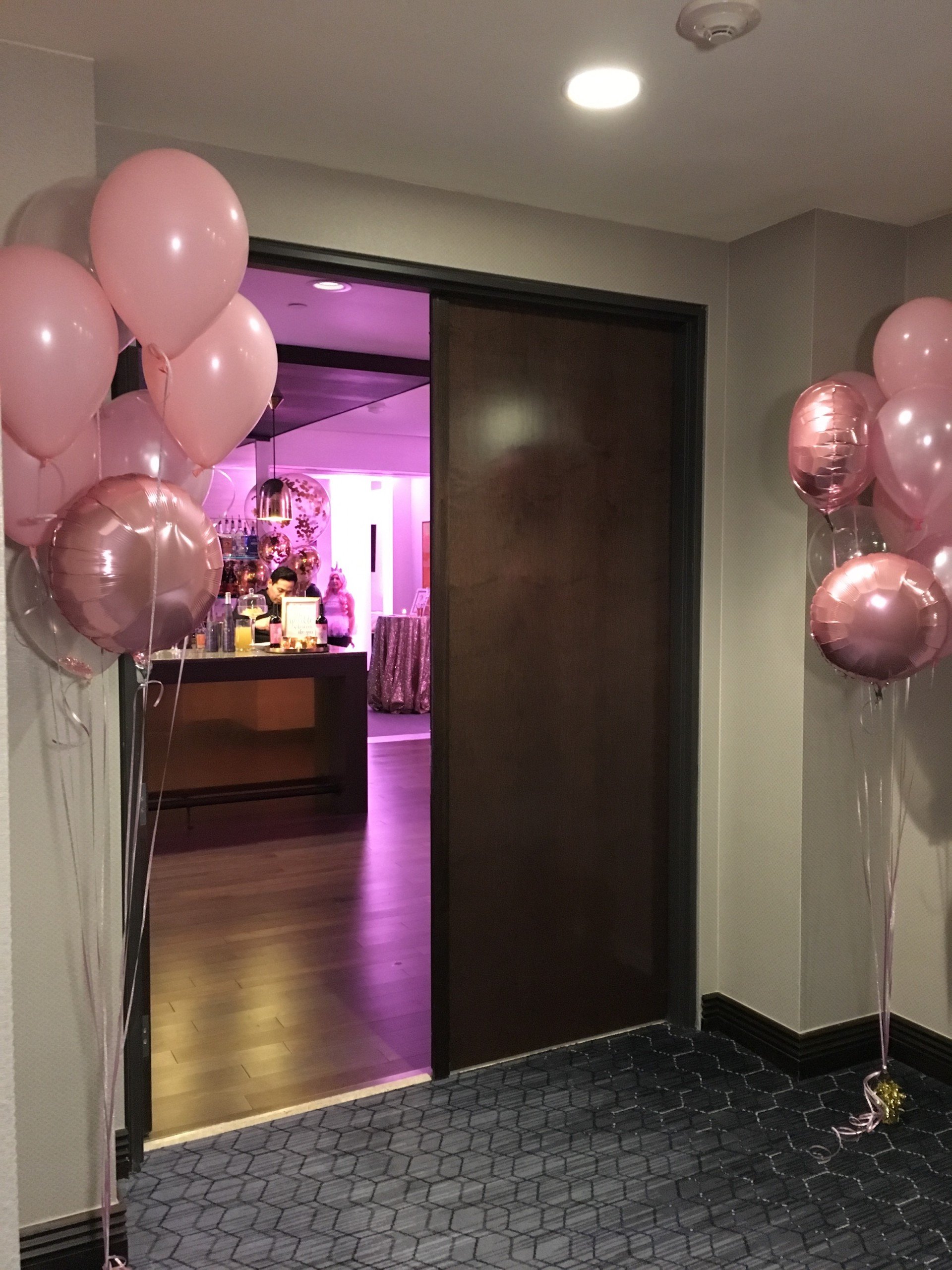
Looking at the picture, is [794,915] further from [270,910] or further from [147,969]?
[270,910]

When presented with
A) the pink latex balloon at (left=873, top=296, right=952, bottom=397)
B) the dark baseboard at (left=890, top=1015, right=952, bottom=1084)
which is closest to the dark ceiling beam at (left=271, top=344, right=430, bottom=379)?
the pink latex balloon at (left=873, top=296, right=952, bottom=397)

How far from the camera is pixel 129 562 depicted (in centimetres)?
192

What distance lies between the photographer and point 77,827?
225 centimetres

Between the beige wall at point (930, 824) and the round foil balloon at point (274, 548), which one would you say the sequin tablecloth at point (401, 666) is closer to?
the round foil balloon at point (274, 548)

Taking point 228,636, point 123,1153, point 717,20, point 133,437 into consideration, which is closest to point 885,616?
point 717,20

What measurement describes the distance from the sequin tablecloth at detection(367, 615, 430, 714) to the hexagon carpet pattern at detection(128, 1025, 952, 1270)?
298 inches

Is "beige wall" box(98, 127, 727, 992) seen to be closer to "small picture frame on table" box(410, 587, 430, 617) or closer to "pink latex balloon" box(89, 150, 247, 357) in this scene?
"pink latex balloon" box(89, 150, 247, 357)

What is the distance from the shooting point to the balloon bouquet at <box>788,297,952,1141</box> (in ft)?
8.07

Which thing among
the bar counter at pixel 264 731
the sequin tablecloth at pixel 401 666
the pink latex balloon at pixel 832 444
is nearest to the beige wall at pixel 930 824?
the pink latex balloon at pixel 832 444

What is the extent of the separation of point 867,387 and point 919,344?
0.18m

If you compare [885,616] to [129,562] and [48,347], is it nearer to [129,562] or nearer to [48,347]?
[129,562]

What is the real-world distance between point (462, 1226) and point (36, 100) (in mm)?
2542

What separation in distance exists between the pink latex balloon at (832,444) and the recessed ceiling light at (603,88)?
83 cm

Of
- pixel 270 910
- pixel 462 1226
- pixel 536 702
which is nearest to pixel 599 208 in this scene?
pixel 536 702
